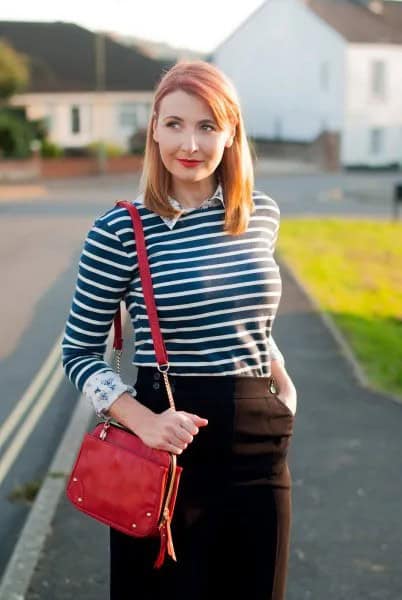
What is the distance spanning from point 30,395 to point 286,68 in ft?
155

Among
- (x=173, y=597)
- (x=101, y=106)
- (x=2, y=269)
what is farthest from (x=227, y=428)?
(x=101, y=106)

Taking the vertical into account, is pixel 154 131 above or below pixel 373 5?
above

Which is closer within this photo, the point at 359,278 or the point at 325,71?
the point at 359,278

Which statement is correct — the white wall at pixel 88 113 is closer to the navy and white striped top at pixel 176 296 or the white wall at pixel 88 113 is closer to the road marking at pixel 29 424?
the road marking at pixel 29 424

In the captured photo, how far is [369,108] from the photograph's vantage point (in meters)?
48.5

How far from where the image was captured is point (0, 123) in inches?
1561

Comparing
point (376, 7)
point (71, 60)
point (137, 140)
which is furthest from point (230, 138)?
point (376, 7)

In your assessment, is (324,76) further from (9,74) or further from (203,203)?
(203,203)

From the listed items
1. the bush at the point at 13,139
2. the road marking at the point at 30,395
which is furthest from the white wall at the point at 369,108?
the road marking at the point at 30,395

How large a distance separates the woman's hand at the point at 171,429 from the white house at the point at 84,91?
1840 inches

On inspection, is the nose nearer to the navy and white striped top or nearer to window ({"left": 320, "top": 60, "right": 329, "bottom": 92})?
the navy and white striped top

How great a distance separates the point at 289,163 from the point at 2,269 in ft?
113

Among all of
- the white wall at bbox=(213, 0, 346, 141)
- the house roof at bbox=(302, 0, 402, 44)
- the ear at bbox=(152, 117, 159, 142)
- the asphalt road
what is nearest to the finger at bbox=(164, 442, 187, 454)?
the ear at bbox=(152, 117, 159, 142)

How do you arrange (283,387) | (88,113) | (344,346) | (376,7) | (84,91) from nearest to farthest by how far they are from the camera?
(283,387)
(344,346)
(84,91)
(88,113)
(376,7)
